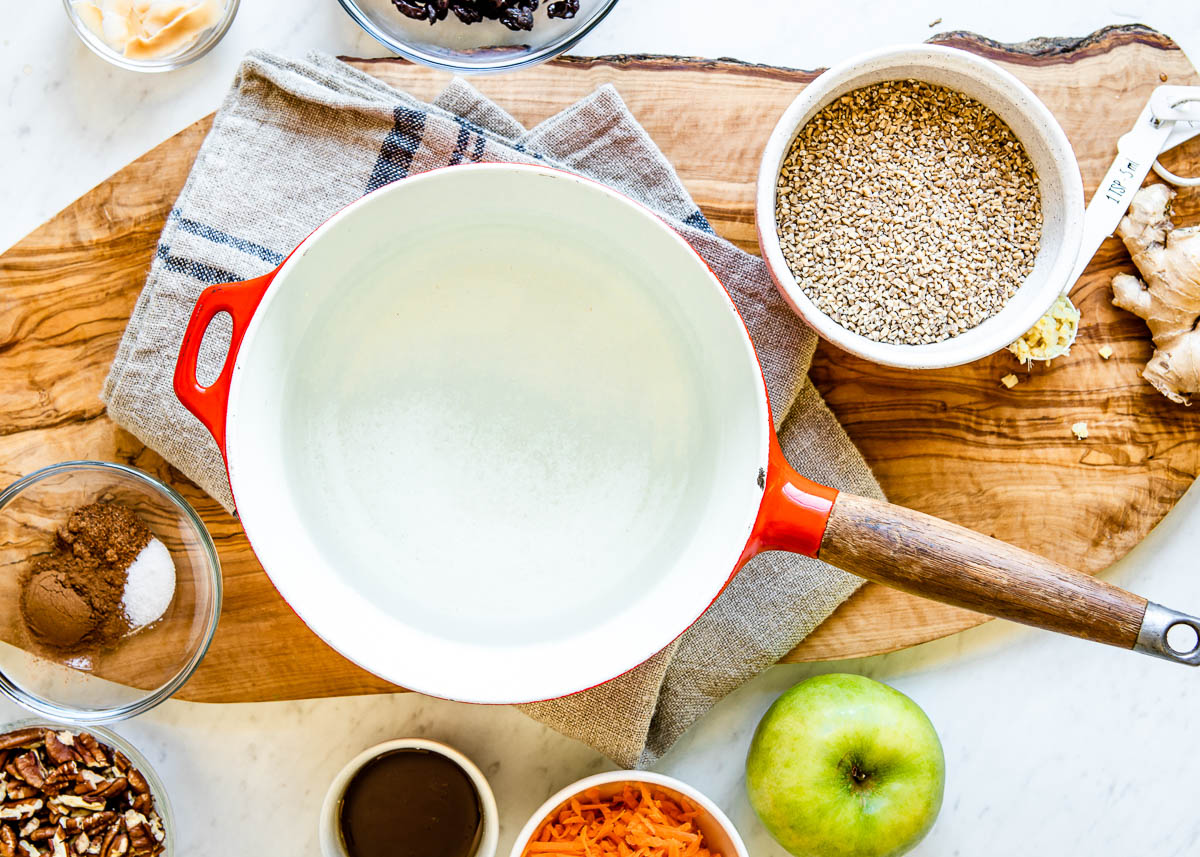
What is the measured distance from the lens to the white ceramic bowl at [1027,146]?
102 cm

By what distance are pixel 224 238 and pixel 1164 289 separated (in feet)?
3.35

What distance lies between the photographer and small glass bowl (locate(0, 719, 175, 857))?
1.09 meters

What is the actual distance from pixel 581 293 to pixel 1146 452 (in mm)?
670

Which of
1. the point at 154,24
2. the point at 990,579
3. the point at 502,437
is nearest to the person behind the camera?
the point at 990,579

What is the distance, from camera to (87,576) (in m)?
1.07

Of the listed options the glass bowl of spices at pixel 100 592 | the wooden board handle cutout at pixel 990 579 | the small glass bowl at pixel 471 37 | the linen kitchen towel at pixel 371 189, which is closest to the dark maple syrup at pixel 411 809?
the linen kitchen towel at pixel 371 189

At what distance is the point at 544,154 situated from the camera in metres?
1.07

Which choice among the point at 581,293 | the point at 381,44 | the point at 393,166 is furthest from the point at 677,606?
the point at 381,44

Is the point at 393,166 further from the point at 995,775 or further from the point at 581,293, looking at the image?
the point at 995,775

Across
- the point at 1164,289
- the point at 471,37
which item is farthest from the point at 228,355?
the point at 1164,289

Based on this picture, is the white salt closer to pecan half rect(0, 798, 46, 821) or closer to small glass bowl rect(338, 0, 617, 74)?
pecan half rect(0, 798, 46, 821)

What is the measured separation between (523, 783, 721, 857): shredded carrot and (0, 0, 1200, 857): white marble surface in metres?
0.08

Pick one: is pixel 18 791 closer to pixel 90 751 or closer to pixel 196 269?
pixel 90 751

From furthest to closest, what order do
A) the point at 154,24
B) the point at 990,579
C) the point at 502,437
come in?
1. the point at 154,24
2. the point at 502,437
3. the point at 990,579
